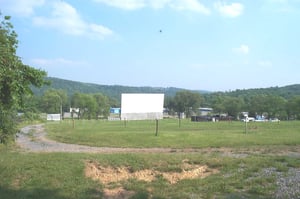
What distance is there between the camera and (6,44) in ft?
42.5

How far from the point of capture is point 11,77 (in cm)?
1243

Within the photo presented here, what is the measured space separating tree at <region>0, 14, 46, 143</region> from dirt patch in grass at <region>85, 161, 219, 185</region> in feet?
11.6

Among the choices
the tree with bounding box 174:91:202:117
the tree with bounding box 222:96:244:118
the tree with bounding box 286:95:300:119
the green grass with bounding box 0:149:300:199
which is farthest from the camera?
the tree with bounding box 174:91:202:117

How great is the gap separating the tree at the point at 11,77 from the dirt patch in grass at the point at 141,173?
11.6 ft

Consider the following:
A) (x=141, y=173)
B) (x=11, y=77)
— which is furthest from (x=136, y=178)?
(x=11, y=77)

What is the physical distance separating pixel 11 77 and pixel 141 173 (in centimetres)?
552

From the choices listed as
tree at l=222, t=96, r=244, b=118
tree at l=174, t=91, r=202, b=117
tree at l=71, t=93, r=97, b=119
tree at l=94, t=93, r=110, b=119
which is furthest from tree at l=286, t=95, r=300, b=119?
tree at l=94, t=93, r=110, b=119

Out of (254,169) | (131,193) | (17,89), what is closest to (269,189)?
(254,169)

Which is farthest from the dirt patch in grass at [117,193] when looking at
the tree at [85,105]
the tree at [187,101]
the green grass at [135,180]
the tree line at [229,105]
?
the tree at [187,101]

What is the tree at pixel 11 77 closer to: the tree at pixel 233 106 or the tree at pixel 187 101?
the tree at pixel 233 106

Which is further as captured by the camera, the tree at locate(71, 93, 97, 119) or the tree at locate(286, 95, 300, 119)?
the tree at locate(71, 93, 97, 119)

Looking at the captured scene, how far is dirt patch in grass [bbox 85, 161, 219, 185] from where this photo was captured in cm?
1391

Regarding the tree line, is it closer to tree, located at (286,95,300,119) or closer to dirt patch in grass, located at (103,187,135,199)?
tree, located at (286,95,300,119)

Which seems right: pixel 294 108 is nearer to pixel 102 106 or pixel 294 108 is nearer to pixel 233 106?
pixel 233 106
